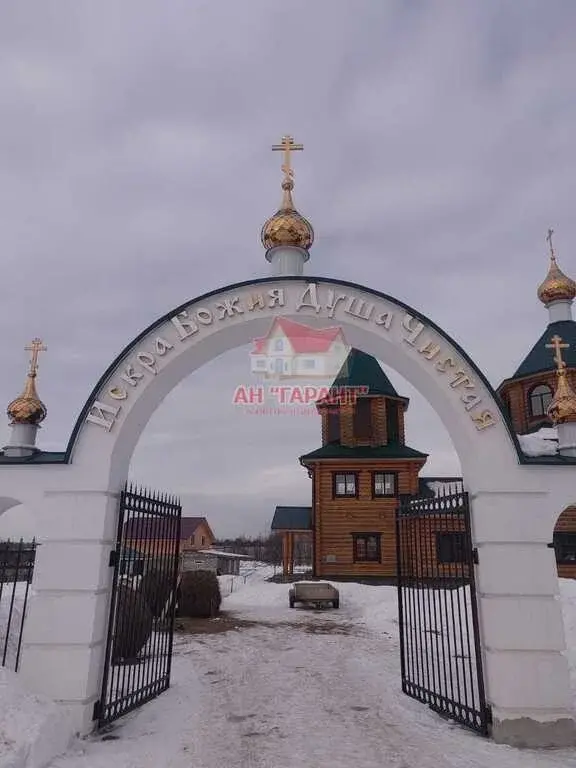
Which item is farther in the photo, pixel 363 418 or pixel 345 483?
pixel 363 418

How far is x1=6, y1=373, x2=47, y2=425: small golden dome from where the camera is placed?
7.05m

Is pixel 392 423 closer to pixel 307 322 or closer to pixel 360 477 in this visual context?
pixel 360 477

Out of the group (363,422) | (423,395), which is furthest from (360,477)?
(423,395)

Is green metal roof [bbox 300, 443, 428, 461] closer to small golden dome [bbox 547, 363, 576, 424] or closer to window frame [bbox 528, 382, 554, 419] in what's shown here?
window frame [bbox 528, 382, 554, 419]

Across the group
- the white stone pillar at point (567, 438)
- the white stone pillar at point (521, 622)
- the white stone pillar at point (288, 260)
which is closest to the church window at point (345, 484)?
the white stone pillar at point (288, 260)

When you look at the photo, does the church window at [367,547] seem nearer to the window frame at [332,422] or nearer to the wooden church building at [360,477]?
the wooden church building at [360,477]

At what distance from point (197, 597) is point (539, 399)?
674 inches

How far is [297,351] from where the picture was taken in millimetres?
8555

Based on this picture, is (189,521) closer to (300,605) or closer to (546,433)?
(300,605)

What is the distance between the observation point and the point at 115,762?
17.6 ft

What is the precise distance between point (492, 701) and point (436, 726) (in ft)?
2.65

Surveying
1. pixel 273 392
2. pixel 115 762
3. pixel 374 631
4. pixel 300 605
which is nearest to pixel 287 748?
pixel 115 762

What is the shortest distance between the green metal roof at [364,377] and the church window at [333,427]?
4.52ft

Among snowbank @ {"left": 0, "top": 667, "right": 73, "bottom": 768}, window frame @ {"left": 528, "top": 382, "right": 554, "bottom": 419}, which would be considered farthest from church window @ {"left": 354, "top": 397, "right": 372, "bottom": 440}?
snowbank @ {"left": 0, "top": 667, "right": 73, "bottom": 768}
